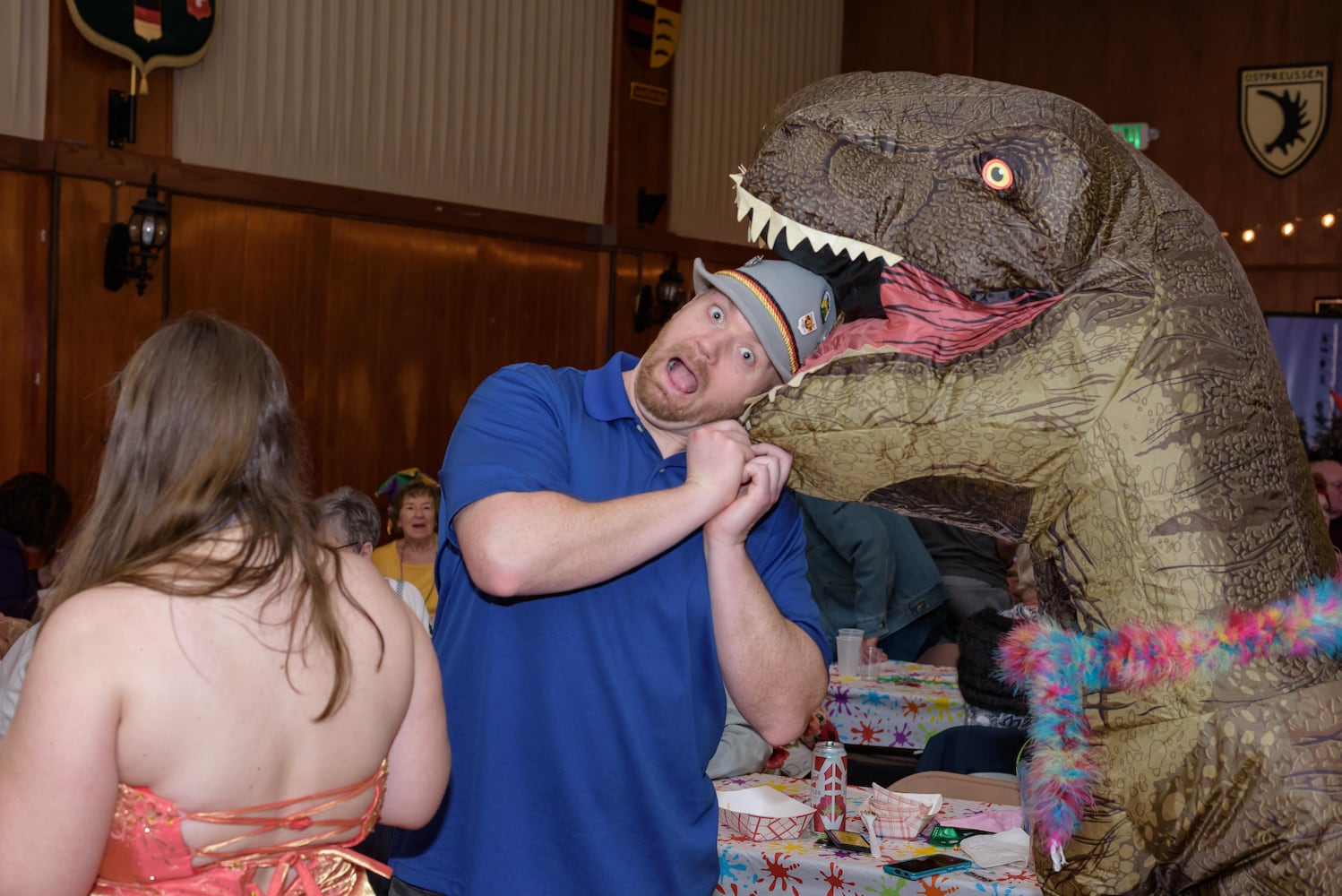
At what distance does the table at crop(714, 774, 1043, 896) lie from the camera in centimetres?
237

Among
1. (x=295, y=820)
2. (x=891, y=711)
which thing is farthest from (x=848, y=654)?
(x=295, y=820)

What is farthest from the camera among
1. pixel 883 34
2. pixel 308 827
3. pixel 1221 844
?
pixel 883 34

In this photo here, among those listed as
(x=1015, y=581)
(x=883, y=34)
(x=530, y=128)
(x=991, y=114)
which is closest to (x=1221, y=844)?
(x=991, y=114)

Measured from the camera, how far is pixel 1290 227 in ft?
30.7

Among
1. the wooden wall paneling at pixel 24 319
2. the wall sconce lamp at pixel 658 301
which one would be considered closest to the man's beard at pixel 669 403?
the wooden wall paneling at pixel 24 319

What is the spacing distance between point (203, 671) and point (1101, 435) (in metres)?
0.89

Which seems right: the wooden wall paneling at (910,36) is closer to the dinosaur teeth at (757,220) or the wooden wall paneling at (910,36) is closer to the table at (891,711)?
the table at (891,711)

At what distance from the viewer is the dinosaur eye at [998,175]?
122 centimetres

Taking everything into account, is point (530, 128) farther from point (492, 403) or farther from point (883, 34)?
point (492, 403)

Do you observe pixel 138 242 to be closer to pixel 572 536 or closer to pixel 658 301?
pixel 658 301

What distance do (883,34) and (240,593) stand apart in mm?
10476

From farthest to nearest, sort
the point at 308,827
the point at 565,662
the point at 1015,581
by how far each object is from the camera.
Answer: the point at 1015,581
the point at 565,662
the point at 308,827

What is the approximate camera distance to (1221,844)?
114 cm

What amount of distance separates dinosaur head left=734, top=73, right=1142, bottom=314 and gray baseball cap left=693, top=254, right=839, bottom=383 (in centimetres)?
31
